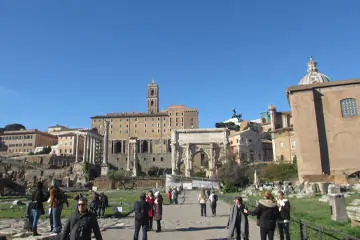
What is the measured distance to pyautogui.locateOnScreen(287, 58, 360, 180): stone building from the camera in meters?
26.9

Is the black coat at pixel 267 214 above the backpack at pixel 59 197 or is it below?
below

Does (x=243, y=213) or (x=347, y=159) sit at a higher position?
(x=347, y=159)

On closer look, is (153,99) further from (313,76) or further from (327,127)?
(327,127)

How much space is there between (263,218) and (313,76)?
48.1 m

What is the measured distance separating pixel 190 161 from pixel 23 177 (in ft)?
120

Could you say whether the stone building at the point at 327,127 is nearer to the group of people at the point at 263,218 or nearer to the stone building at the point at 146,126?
the group of people at the point at 263,218

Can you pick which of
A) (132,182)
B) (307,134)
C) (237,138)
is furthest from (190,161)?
(307,134)

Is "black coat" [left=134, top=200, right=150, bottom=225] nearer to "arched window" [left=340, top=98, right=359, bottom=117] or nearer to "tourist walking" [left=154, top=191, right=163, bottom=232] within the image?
"tourist walking" [left=154, top=191, right=163, bottom=232]

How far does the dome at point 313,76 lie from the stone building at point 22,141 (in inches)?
3102

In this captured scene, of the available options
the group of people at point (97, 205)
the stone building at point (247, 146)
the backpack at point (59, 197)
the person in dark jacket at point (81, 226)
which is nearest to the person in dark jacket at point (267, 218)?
the person in dark jacket at point (81, 226)

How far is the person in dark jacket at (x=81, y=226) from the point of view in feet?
13.6

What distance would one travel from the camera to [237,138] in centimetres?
7431

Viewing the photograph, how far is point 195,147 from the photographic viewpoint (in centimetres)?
6500

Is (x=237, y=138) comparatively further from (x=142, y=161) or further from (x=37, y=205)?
(x=37, y=205)
